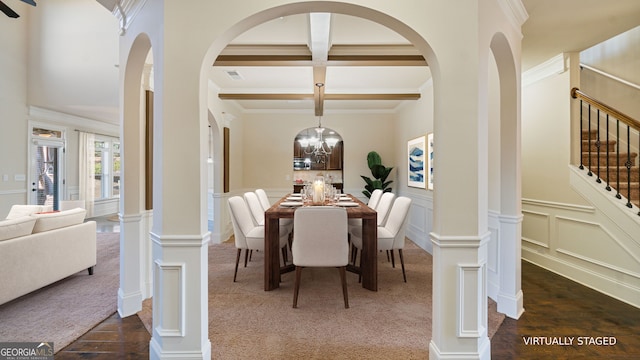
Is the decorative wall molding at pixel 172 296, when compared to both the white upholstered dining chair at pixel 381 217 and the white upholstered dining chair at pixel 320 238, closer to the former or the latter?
the white upholstered dining chair at pixel 320 238

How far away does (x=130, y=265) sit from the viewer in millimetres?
2729

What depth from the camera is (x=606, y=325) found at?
2549 millimetres

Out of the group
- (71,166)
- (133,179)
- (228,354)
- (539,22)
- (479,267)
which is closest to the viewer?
(479,267)

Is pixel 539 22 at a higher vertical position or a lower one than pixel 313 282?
higher

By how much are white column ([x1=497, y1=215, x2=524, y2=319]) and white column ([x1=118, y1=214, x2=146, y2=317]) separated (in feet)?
10.6

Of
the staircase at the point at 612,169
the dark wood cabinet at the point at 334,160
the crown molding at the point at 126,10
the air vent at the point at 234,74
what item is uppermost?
the air vent at the point at 234,74

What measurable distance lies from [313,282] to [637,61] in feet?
15.9

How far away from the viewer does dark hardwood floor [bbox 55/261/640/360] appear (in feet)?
7.07

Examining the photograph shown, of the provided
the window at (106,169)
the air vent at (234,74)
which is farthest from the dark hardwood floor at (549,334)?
the window at (106,169)

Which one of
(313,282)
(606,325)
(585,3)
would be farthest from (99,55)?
(606,325)

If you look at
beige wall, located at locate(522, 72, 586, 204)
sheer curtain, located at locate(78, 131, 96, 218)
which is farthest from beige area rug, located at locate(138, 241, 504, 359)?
sheer curtain, located at locate(78, 131, 96, 218)

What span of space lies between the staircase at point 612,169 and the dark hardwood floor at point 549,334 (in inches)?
45.0

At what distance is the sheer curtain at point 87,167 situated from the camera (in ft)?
25.6

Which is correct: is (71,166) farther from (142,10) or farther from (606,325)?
(606,325)
